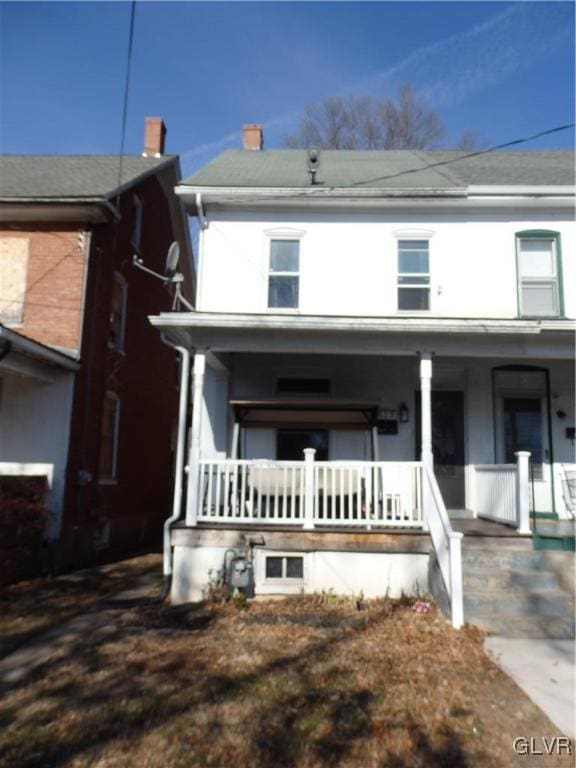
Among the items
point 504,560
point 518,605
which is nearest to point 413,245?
point 504,560

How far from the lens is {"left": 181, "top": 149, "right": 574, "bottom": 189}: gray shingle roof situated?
9875mm

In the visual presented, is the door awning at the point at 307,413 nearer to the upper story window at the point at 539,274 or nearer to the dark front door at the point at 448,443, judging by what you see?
the dark front door at the point at 448,443

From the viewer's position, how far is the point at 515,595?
6285mm

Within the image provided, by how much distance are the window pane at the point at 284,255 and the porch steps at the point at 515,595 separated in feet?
18.3

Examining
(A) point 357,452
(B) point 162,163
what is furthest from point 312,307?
(B) point 162,163

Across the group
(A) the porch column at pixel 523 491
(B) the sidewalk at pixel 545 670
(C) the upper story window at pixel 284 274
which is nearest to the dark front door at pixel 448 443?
(A) the porch column at pixel 523 491

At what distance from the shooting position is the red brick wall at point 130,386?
10.2m

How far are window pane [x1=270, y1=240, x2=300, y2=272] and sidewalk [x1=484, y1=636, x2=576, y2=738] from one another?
660 cm

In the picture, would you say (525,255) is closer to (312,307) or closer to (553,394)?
(553,394)

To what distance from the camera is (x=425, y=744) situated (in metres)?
3.64

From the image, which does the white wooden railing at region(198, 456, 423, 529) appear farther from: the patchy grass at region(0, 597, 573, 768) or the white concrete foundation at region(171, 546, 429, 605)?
the patchy grass at region(0, 597, 573, 768)

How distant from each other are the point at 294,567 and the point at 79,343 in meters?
5.71

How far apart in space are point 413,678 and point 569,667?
5.20 ft

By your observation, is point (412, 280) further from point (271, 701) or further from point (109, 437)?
point (271, 701)
